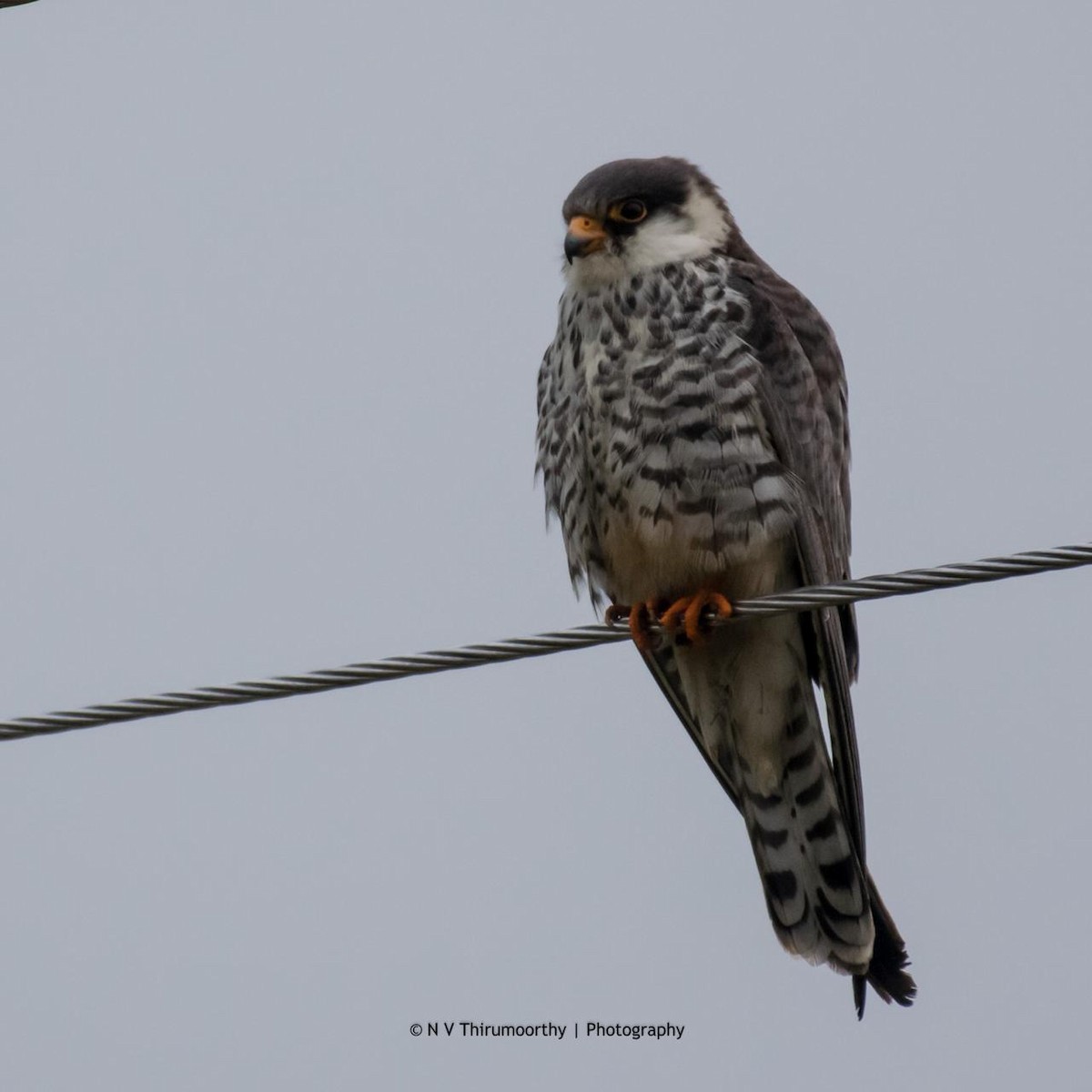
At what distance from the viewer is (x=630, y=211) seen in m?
4.80

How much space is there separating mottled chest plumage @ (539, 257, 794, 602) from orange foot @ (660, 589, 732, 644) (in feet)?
0.17

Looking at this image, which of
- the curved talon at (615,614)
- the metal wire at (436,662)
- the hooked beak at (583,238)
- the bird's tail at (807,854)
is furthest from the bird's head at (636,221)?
the metal wire at (436,662)

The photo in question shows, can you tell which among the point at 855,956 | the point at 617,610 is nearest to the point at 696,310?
the point at 617,610

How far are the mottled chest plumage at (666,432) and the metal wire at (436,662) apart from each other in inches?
39.6

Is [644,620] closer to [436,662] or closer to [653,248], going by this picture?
[653,248]

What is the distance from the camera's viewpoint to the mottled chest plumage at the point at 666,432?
4.38 m

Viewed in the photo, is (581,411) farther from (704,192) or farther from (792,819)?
(792,819)

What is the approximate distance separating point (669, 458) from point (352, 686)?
1.28 meters

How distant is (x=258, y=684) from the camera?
327 cm

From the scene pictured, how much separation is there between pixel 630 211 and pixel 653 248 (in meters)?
0.16

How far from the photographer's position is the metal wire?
10.4 feet

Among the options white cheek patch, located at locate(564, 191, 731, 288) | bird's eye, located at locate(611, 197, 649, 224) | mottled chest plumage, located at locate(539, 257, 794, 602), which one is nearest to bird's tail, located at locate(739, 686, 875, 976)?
mottled chest plumage, located at locate(539, 257, 794, 602)

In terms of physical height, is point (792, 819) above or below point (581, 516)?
below

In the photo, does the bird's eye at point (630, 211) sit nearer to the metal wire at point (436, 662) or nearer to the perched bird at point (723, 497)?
the perched bird at point (723, 497)
